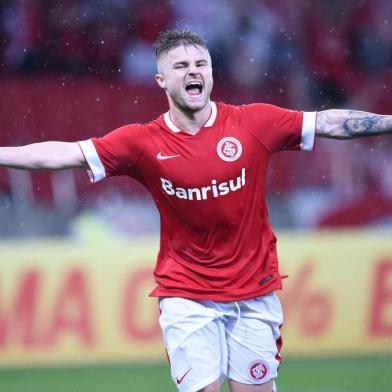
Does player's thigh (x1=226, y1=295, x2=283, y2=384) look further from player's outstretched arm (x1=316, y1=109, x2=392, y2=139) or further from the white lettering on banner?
player's outstretched arm (x1=316, y1=109, x2=392, y2=139)

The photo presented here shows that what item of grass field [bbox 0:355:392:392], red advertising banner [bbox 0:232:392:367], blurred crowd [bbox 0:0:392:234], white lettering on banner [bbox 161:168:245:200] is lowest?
grass field [bbox 0:355:392:392]

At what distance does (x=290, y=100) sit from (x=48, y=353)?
4522 millimetres

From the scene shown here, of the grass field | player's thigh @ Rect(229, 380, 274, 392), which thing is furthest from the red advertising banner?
player's thigh @ Rect(229, 380, 274, 392)

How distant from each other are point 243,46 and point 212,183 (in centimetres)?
697

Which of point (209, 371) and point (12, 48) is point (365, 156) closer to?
point (12, 48)

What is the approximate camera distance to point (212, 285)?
5.26 meters

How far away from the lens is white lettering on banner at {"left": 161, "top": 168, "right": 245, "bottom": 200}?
17.1ft

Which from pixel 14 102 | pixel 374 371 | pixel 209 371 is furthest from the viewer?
pixel 14 102

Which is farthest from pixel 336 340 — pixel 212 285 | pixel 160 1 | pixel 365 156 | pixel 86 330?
pixel 160 1

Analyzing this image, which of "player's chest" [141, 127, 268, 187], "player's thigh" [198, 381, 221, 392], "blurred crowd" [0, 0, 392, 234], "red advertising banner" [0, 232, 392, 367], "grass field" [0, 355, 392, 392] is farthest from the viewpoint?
"blurred crowd" [0, 0, 392, 234]

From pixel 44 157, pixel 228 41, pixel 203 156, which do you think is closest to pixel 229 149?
pixel 203 156

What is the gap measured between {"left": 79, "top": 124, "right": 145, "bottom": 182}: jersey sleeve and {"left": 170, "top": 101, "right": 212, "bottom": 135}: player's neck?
0.19 m

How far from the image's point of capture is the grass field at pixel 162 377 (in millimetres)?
8008

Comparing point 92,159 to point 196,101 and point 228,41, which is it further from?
point 228,41
